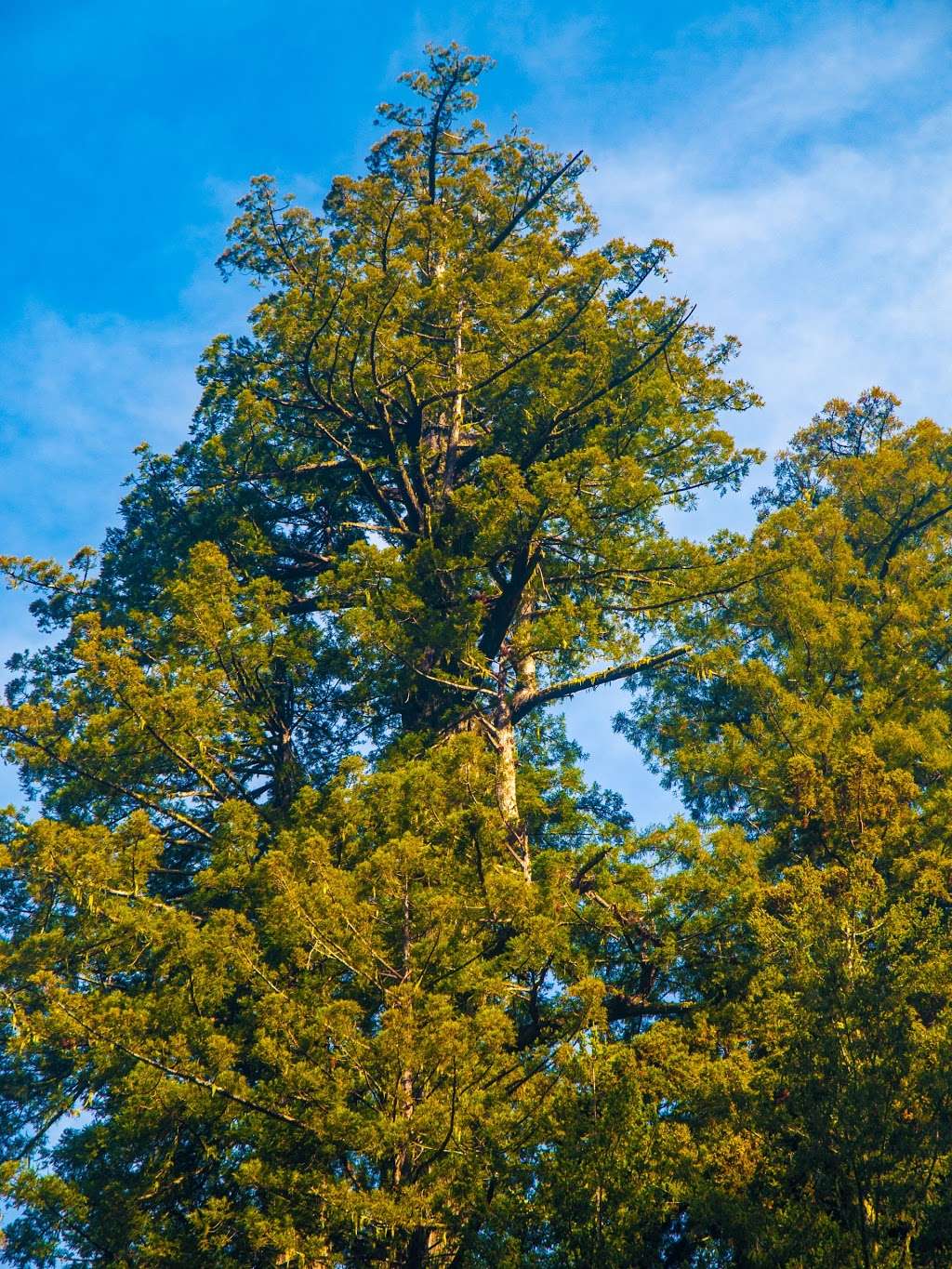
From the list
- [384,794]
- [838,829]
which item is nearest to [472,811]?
[384,794]

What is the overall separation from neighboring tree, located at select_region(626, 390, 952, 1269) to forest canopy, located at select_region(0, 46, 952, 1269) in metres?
0.05

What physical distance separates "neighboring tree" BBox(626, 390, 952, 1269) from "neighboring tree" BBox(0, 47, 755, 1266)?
568 millimetres

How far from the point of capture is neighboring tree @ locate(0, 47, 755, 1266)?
9422mm

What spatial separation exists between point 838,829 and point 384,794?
4547 mm

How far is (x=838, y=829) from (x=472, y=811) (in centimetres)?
390

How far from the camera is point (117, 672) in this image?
12406mm

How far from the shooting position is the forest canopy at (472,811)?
9.24m

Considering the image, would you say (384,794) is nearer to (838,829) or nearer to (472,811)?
(472,811)

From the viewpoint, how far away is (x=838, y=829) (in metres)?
12.9

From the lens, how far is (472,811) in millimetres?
11523

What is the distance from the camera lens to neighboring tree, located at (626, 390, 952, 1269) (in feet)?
29.2

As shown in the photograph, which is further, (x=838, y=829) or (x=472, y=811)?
(x=838, y=829)

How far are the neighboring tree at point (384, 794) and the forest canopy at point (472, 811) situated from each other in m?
0.05

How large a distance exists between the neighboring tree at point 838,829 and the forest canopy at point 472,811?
5cm
